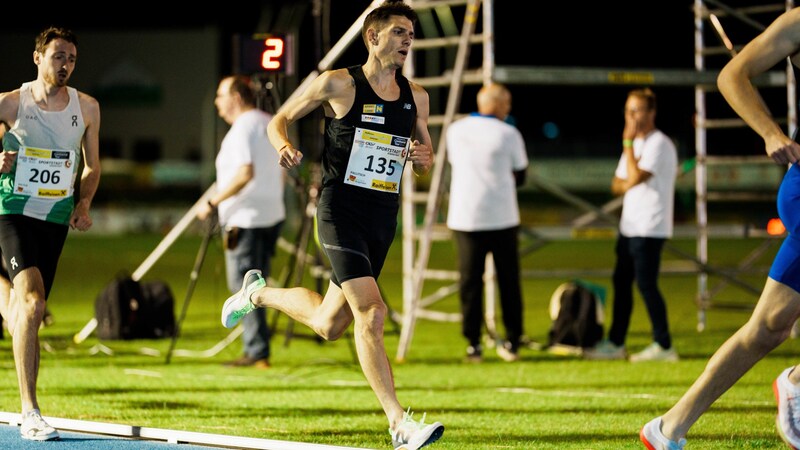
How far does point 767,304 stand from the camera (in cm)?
517

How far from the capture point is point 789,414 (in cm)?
532

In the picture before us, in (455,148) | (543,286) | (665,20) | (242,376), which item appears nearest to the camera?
(242,376)

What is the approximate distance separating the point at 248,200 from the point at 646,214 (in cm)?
322

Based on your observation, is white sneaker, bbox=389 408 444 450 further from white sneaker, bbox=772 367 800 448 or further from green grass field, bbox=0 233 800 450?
white sneaker, bbox=772 367 800 448

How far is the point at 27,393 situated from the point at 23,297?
1.64 feet

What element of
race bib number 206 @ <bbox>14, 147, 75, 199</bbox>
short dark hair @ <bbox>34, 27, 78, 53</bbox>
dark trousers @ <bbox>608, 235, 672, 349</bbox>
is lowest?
dark trousers @ <bbox>608, 235, 672, 349</bbox>

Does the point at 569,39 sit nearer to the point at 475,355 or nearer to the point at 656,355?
the point at 656,355

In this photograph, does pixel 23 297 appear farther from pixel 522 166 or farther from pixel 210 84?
pixel 210 84

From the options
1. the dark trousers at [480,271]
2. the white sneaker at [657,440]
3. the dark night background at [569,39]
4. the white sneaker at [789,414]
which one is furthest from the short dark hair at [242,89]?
the dark night background at [569,39]

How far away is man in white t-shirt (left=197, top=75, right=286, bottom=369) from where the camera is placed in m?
9.78

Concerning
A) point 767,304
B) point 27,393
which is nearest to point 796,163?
point 767,304

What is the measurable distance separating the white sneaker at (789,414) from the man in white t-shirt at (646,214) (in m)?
4.86

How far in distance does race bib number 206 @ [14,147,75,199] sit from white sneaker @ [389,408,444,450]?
2.41 metres

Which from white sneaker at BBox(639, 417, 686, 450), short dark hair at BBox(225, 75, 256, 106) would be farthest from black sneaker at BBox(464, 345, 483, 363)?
white sneaker at BBox(639, 417, 686, 450)
